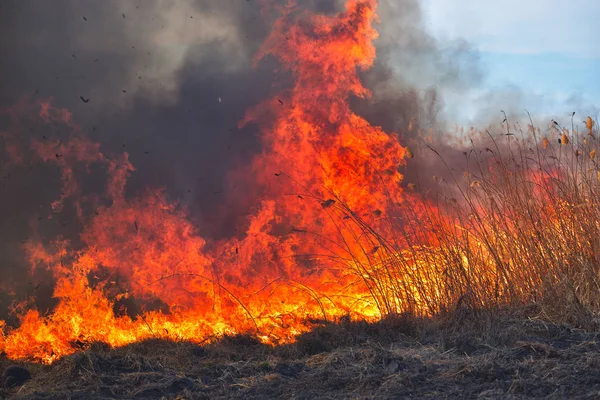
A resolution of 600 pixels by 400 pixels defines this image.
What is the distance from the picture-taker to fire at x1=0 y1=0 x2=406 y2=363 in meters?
6.17

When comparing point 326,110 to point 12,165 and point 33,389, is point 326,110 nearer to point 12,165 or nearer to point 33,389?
point 12,165

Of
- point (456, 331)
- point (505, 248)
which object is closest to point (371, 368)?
point (456, 331)

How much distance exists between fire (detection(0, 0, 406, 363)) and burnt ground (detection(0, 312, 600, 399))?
764mm

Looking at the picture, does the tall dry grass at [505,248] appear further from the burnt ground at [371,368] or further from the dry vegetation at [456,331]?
the burnt ground at [371,368]

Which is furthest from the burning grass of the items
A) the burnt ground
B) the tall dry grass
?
the burnt ground

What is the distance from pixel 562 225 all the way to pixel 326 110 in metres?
3.68

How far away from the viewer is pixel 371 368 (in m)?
3.80

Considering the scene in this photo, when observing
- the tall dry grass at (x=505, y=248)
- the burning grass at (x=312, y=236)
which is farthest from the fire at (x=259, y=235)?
the tall dry grass at (x=505, y=248)

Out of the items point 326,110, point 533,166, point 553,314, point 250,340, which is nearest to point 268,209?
point 326,110

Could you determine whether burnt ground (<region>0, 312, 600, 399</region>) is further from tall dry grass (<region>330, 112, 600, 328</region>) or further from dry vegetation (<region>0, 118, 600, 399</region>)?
tall dry grass (<region>330, 112, 600, 328</region>)

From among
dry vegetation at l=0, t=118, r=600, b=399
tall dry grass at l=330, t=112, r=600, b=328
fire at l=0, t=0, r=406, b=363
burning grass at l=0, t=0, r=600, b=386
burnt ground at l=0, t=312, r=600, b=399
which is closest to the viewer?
burnt ground at l=0, t=312, r=600, b=399

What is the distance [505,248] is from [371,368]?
238cm

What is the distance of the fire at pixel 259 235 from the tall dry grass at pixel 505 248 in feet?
0.92

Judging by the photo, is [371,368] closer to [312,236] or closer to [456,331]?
[456,331]
